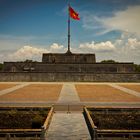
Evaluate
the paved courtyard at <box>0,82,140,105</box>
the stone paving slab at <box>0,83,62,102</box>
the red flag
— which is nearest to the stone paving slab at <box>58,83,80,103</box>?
the paved courtyard at <box>0,82,140,105</box>

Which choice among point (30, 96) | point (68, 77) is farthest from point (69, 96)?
point (68, 77)

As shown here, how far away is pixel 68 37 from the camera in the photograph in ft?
136

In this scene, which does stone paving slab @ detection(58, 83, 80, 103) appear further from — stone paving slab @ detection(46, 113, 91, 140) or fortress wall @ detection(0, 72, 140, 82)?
fortress wall @ detection(0, 72, 140, 82)

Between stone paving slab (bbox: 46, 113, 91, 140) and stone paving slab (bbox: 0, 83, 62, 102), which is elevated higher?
stone paving slab (bbox: 0, 83, 62, 102)

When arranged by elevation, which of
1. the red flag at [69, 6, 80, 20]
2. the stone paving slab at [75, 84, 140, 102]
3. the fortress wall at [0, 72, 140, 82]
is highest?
the red flag at [69, 6, 80, 20]

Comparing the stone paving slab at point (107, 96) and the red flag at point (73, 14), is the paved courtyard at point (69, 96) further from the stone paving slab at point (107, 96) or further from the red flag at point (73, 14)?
the red flag at point (73, 14)

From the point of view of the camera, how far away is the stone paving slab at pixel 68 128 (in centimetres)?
713

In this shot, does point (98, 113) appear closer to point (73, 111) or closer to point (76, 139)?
point (73, 111)

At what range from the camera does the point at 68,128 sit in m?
8.08

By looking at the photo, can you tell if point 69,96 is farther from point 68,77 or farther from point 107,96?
point 68,77

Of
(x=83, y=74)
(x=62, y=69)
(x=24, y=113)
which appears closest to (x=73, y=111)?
(x=24, y=113)

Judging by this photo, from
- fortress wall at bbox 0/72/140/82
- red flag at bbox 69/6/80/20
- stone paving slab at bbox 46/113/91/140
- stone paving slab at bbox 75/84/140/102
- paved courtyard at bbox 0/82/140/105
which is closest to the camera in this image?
stone paving slab at bbox 46/113/91/140

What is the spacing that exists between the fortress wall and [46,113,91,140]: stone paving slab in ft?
76.0

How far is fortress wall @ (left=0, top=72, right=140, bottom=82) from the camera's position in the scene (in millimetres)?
33594
